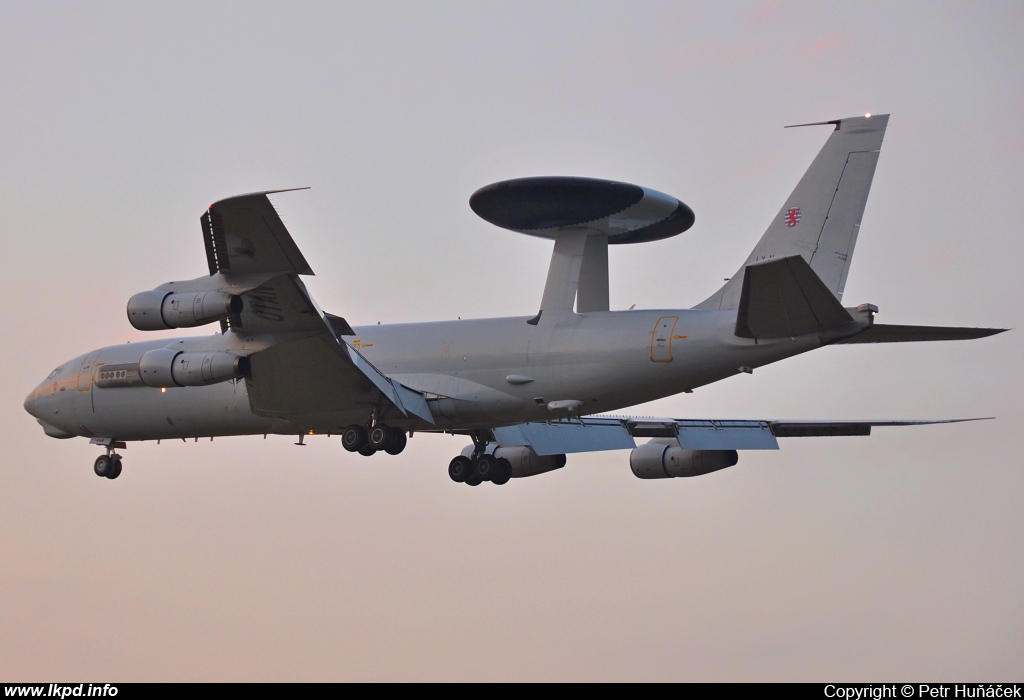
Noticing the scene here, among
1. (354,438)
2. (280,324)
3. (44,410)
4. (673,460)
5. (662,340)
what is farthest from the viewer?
(673,460)

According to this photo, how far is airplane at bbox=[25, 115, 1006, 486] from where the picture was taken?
23.6 m

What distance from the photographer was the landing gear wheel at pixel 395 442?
27.2m

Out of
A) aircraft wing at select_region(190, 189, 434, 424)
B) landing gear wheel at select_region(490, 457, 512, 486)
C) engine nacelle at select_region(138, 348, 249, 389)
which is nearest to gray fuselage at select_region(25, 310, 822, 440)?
engine nacelle at select_region(138, 348, 249, 389)

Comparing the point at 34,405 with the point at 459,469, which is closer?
the point at 459,469

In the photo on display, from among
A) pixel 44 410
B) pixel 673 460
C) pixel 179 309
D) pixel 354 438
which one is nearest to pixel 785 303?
pixel 354 438

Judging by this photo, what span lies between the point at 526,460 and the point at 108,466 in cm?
1004

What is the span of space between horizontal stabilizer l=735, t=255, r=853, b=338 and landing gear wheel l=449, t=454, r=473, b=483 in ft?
29.5

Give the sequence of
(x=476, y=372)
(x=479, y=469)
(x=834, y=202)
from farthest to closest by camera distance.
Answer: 1. (x=479, y=469)
2. (x=476, y=372)
3. (x=834, y=202)

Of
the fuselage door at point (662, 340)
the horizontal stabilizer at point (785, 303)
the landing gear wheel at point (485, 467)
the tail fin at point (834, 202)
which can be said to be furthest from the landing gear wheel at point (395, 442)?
the tail fin at point (834, 202)

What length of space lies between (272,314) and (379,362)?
165 inches

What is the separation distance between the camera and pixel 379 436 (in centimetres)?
2716

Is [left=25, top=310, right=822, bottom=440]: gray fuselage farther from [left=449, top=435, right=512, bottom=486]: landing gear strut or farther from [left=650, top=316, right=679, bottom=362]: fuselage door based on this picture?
[left=449, top=435, right=512, bottom=486]: landing gear strut

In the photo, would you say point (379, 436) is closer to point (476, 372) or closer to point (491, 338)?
point (476, 372)

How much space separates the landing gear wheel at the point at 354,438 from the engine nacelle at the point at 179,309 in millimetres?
Result: 4135
